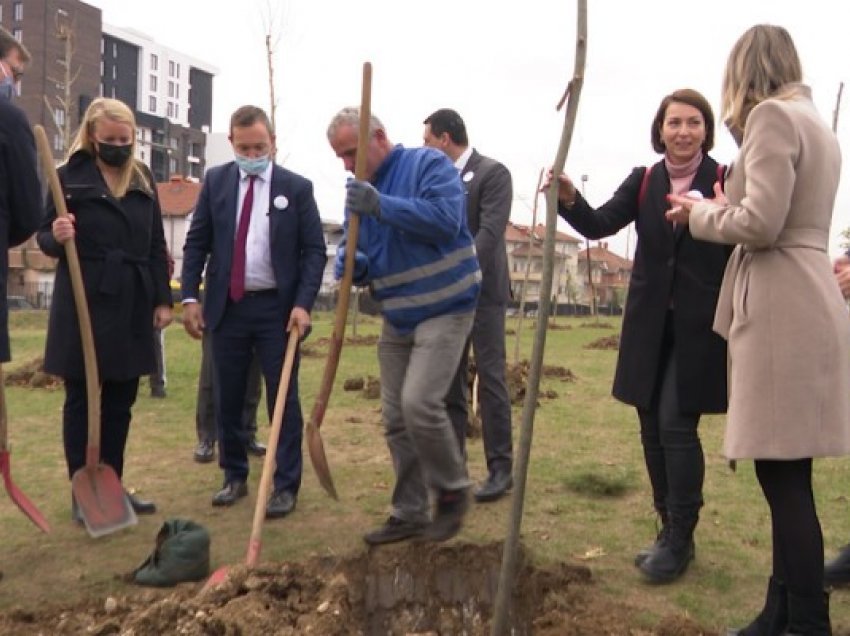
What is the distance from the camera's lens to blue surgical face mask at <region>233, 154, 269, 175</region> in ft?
15.3

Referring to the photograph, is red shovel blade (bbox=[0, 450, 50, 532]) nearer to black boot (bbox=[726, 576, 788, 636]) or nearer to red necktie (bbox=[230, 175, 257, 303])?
red necktie (bbox=[230, 175, 257, 303])

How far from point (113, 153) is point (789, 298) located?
3213 millimetres

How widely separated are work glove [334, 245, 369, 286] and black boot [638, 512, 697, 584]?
161 centimetres

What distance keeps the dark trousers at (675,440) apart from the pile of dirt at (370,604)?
1.62 feet

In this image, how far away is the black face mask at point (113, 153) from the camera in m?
4.49

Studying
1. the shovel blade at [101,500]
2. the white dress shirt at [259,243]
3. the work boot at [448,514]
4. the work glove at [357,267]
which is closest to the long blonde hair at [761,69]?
the work glove at [357,267]

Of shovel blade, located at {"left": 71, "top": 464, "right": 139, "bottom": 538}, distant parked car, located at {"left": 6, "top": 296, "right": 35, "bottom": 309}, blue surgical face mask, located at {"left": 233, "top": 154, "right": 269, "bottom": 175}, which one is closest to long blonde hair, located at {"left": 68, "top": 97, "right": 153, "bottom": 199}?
blue surgical face mask, located at {"left": 233, "top": 154, "right": 269, "bottom": 175}

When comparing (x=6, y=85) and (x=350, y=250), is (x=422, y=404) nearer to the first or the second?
(x=350, y=250)

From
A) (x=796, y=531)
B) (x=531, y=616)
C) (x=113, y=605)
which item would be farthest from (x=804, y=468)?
(x=113, y=605)

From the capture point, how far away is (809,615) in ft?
9.36

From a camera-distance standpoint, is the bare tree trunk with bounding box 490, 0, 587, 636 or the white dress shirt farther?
the white dress shirt

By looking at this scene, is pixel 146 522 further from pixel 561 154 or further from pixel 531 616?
pixel 561 154

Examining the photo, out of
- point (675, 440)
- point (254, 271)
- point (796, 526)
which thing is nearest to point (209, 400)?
point (254, 271)

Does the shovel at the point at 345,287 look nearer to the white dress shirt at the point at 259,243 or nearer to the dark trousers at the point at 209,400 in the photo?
the white dress shirt at the point at 259,243
